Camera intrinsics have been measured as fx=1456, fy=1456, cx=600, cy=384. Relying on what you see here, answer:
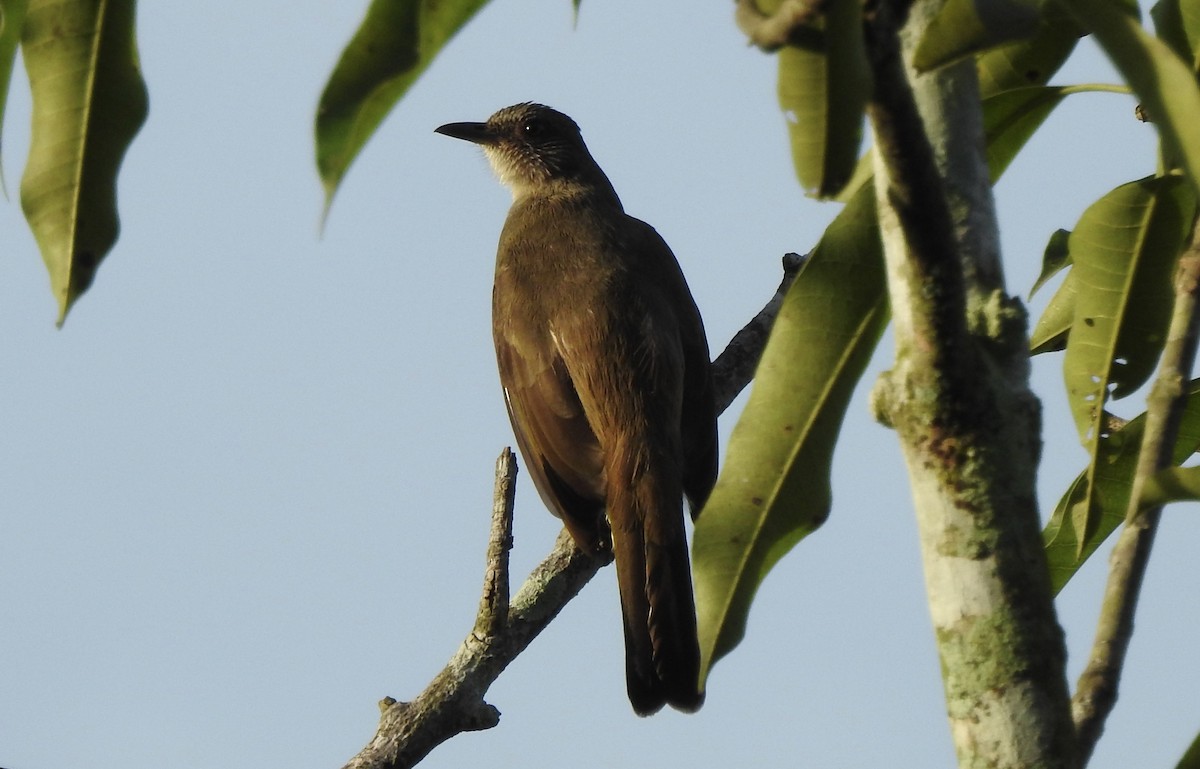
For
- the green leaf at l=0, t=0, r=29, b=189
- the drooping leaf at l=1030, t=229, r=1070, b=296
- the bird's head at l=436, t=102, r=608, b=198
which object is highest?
the bird's head at l=436, t=102, r=608, b=198

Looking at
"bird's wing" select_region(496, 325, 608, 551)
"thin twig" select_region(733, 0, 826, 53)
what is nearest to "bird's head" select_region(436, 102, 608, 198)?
"bird's wing" select_region(496, 325, 608, 551)

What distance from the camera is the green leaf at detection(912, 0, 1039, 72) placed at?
1.77m

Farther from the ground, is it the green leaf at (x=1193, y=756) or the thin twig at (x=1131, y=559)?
the thin twig at (x=1131, y=559)

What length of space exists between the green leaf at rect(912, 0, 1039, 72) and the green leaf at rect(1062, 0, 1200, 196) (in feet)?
0.58

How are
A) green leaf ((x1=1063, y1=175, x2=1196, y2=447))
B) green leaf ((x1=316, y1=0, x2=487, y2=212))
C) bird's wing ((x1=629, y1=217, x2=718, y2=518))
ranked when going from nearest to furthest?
green leaf ((x1=316, y1=0, x2=487, y2=212)), green leaf ((x1=1063, y1=175, x2=1196, y2=447)), bird's wing ((x1=629, y1=217, x2=718, y2=518))

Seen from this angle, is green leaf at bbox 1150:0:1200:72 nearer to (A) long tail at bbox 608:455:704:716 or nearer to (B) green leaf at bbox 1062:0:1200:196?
(B) green leaf at bbox 1062:0:1200:196

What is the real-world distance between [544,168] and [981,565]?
6182 mm

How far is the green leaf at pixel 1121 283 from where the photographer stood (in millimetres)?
3258

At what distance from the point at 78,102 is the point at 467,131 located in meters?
5.77

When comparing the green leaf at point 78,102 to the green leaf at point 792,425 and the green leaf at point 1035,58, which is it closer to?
the green leaf at point 792,425

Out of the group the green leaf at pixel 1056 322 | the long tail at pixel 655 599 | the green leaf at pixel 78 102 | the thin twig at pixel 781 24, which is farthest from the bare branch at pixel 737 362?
the thin twig at pixel 781 24

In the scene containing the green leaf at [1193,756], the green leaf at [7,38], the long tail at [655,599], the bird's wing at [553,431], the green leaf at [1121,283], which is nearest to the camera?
the green leaf at [1193,756]

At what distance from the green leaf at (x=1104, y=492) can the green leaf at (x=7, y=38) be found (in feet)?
8.00

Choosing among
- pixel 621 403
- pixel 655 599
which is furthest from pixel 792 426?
pixel 621 403
